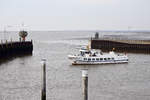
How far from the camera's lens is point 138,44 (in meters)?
93.7

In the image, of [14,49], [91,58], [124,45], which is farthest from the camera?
[124,45]

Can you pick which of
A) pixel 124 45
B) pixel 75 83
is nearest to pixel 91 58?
pixel 75 83

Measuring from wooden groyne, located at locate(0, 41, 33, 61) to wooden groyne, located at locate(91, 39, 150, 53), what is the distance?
26.6m

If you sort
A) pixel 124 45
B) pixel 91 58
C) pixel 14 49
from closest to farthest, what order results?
pixel 91 58
pixel 14 49
pixel 124 45

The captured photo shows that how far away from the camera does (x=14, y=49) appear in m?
76.6

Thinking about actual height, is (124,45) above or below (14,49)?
above

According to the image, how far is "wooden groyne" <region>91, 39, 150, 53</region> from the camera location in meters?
91.5

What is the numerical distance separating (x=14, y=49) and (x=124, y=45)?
120 ft

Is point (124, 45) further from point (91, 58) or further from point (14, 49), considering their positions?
point (91, 58)

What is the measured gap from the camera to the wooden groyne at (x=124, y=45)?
300 feet

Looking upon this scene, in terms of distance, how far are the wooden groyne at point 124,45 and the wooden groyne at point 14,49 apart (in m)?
26.6

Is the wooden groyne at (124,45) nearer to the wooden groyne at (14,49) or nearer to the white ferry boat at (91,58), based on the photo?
the wooden groyne at (14,49)

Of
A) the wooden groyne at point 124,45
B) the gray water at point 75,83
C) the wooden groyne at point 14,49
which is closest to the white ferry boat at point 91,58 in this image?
the gray water at point 75,83

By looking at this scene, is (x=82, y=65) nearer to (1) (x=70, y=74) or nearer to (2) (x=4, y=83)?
(1) (x=70, y=74)
